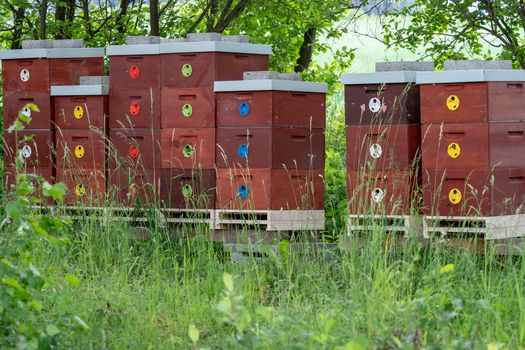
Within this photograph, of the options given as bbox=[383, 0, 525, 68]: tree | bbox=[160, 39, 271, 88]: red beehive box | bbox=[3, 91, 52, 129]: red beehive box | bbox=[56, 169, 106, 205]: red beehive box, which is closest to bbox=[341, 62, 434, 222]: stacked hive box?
bbox=[160, 39, 271, 88]: red beehive box

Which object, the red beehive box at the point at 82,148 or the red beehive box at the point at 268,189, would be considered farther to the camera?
the red beehive box at the point at 82,148

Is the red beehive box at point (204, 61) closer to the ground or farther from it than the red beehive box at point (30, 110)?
farther from it

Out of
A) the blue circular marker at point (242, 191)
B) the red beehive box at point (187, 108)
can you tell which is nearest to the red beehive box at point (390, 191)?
A: the blue circular marker at point (242, 191)

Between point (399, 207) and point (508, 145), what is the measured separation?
76 cm

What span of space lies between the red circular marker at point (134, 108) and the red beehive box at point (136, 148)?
0.40ft

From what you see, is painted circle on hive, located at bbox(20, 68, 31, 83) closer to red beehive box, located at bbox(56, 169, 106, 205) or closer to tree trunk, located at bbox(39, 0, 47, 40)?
red beehive box, located at bbox(56, 169, 106, 205)

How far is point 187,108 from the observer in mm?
6406

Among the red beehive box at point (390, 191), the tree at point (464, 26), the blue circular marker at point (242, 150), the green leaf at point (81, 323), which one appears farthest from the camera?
the tree at point (464, 26)

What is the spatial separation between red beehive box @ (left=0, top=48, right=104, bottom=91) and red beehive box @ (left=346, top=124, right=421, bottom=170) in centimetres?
245

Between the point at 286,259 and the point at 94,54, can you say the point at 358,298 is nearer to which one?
the point at 286,259

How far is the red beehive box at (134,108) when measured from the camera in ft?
21.4

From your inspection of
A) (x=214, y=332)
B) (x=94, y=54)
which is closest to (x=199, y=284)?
(x=214, y=332)

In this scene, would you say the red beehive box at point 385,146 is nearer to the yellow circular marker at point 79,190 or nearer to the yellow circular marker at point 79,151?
the yellow circular marker at point 79,190

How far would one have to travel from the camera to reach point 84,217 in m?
6.31
